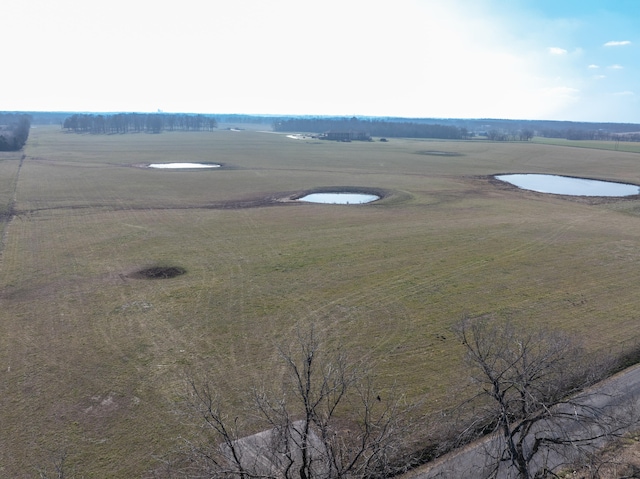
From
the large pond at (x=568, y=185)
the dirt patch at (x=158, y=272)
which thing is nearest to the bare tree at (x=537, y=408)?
the dirt patch at (x=158, y=272)

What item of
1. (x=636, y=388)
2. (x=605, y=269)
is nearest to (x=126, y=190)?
(x=605, y=269)

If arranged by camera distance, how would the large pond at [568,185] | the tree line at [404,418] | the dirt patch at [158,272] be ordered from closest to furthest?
1. the tree line at [404,418]
2. the dirt patch at [158,272]
3. the large pond at [568,185]

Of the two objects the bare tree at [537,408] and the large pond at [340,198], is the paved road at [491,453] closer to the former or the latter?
the bare tree at [537,408]

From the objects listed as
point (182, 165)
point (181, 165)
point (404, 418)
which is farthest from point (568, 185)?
point (181, 165)

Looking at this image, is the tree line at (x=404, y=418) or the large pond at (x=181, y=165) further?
the large pond at (x=181, y=165)

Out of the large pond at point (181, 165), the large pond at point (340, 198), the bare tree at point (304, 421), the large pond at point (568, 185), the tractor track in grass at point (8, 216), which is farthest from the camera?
the large pond at point (181, 165)

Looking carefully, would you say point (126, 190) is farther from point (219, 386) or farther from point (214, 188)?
point (219, 386)

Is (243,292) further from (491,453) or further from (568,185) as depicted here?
(568,185)
